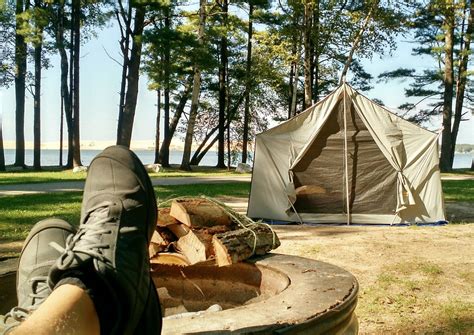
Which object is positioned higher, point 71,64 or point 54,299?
point 71,64

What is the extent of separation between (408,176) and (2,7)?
2087 cm

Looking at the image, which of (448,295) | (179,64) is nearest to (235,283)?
(448,295)

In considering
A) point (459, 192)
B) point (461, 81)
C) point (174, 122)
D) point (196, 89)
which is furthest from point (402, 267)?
point (461, 81)

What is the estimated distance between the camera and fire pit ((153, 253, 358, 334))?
1650mm

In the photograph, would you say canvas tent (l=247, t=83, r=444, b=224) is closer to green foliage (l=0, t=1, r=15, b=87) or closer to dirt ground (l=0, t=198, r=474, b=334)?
dirt ground (l=0, t=198, r=474, b=334)

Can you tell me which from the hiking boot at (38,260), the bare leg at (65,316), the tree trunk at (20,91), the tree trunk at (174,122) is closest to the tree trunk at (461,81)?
the tree trunk at (174,122)

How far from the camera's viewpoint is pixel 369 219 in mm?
9398

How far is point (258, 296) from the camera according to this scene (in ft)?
8.77

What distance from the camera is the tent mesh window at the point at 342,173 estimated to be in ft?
30.6

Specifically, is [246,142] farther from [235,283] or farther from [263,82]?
[235,283]

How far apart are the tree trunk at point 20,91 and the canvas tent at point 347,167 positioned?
721 inches

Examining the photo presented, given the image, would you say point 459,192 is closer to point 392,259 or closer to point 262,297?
→ point 392,259

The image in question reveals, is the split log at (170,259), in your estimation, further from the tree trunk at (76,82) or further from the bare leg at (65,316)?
the tree trunk at (76,82)

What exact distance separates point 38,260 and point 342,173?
318 inches
